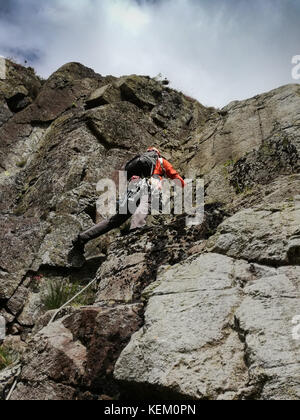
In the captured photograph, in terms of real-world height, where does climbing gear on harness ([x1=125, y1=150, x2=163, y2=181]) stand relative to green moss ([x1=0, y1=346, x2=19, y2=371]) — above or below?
above

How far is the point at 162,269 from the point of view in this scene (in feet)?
17.8

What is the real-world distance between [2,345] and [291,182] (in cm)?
546

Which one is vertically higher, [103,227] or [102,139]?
[102,139]

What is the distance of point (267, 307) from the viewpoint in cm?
372

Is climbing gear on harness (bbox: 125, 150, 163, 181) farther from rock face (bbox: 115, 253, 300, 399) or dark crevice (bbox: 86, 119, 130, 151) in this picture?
rock face (bbox: 115, 253, 300, 399)

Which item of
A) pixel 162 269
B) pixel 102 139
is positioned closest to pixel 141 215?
pixel 162 269

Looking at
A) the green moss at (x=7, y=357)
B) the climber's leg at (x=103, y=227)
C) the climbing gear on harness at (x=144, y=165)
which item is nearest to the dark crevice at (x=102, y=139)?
the climbing gear on harness at (x=144, y=165)

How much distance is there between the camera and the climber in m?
7.63

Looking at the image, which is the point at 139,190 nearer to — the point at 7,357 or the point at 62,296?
the point at 62,296

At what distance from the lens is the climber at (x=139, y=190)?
7.63 metres

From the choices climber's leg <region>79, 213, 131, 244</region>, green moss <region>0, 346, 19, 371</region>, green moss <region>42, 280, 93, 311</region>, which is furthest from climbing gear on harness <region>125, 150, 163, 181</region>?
green moss <region>0, 346, 19, 371</region>

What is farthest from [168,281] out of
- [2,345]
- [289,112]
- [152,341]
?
[289,112]

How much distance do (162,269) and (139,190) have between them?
2902 millimetres

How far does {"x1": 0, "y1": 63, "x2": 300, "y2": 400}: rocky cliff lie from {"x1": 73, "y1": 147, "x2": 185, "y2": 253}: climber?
450 millimetres
